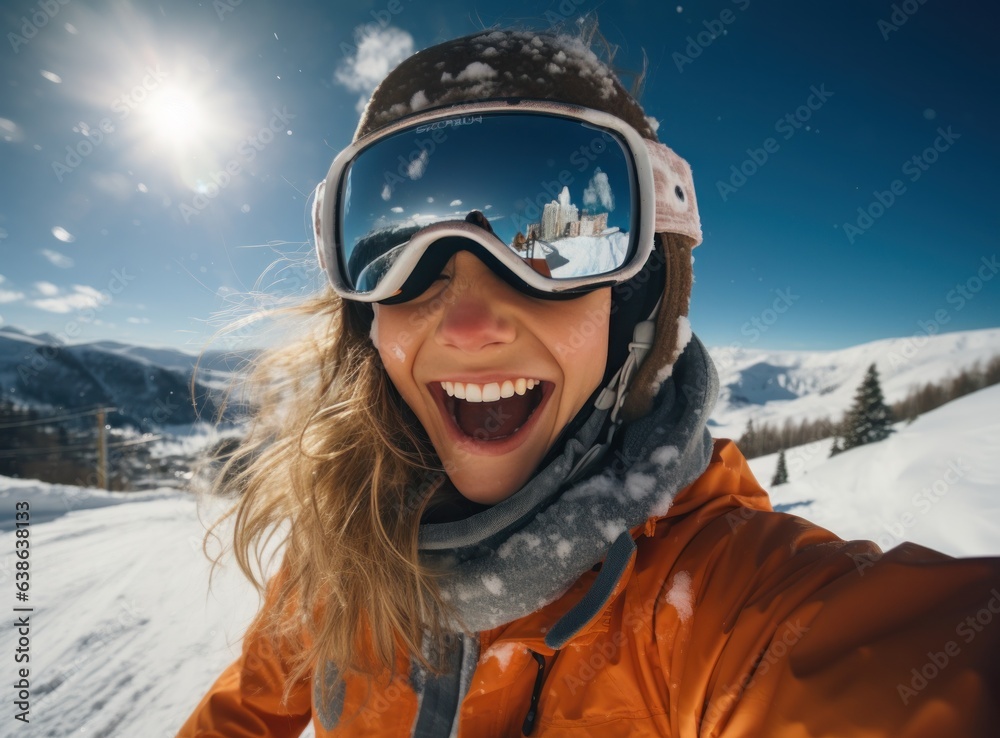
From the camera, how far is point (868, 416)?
14.2 m

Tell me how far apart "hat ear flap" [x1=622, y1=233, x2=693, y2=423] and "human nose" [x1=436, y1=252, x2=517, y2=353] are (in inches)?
16.8

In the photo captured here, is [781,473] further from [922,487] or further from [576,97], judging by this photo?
[576,97]

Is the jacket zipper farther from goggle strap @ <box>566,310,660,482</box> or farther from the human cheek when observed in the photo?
the human cheek

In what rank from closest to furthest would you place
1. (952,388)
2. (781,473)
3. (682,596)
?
(682,596)
(781,473)
(952,388)

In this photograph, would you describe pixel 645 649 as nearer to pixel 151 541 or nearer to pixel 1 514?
pixel 151 541

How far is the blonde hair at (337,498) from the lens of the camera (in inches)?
48.3

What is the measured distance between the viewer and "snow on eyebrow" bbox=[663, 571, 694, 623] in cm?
88

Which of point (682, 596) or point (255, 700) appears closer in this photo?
point (682, 596)

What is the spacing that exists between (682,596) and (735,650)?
13 cm

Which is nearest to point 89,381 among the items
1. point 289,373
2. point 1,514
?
point 1,514

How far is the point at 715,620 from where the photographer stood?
835 mm

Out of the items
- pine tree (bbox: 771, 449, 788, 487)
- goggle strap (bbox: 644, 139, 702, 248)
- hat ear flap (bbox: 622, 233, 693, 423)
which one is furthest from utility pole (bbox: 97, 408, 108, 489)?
pine tree (bbox: 771, 449, 788, 487)
